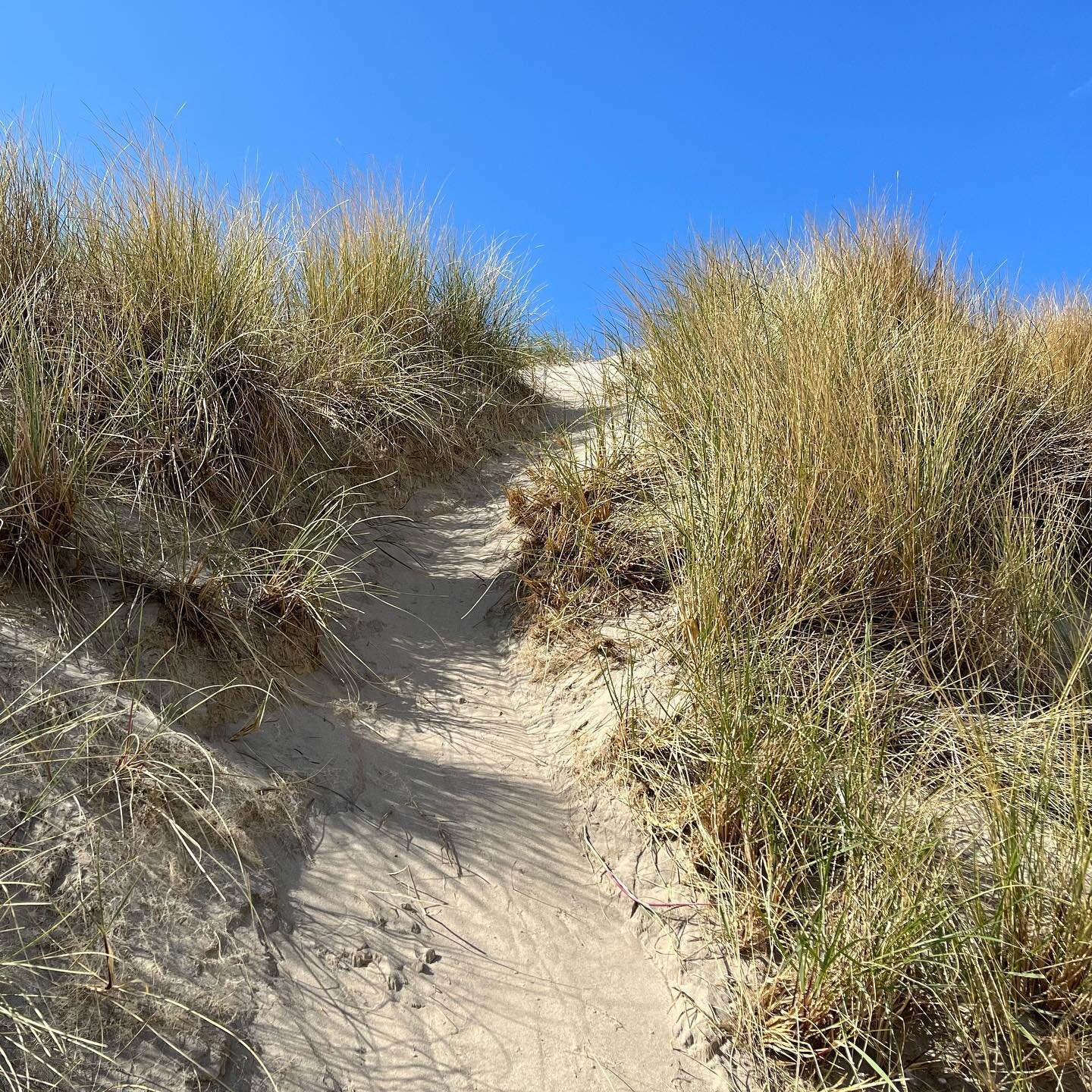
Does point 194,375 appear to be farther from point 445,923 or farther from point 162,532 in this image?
point 445,923

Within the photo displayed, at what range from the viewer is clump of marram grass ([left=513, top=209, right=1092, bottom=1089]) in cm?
178

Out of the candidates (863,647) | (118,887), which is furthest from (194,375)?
(863,647)

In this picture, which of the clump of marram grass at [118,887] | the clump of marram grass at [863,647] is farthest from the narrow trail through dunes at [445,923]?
the clump of marram grass at [863,647]

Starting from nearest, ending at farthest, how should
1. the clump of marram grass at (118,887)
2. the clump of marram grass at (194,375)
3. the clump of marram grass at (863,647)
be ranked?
the clump of marram grass at (118,887), the clump of marram grass at (863,647), the clump of marram grass at (194,375)

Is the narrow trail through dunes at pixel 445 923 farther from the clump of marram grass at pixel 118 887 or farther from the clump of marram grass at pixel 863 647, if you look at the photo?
the clump of marram grass at pixel 863 647

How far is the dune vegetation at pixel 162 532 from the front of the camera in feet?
5.62

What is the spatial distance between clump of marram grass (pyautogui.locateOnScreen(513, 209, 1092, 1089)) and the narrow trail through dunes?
1.10ft

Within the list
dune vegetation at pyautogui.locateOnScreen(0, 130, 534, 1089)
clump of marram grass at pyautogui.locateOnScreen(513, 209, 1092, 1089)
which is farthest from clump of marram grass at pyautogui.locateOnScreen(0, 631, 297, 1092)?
clump of marram grass at pyautogui.locateOnScreen(513, 209, 1092, 1089)

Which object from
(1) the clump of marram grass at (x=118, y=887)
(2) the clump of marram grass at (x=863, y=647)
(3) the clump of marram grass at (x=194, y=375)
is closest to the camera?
(1) the clump of marram grass at (x=118, y=887)

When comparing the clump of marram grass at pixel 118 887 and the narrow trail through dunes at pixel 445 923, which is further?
the narrow trail through dunes at pixel 445 923

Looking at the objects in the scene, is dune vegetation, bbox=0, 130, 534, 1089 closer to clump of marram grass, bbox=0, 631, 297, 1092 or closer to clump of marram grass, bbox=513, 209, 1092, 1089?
clump of marram grass, bbox=0, 631, 297, 1092

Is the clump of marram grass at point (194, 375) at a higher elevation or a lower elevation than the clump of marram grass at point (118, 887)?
higher

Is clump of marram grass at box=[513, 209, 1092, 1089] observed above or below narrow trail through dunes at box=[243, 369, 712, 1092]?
above

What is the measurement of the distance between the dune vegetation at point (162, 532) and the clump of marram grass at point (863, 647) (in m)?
1.15
